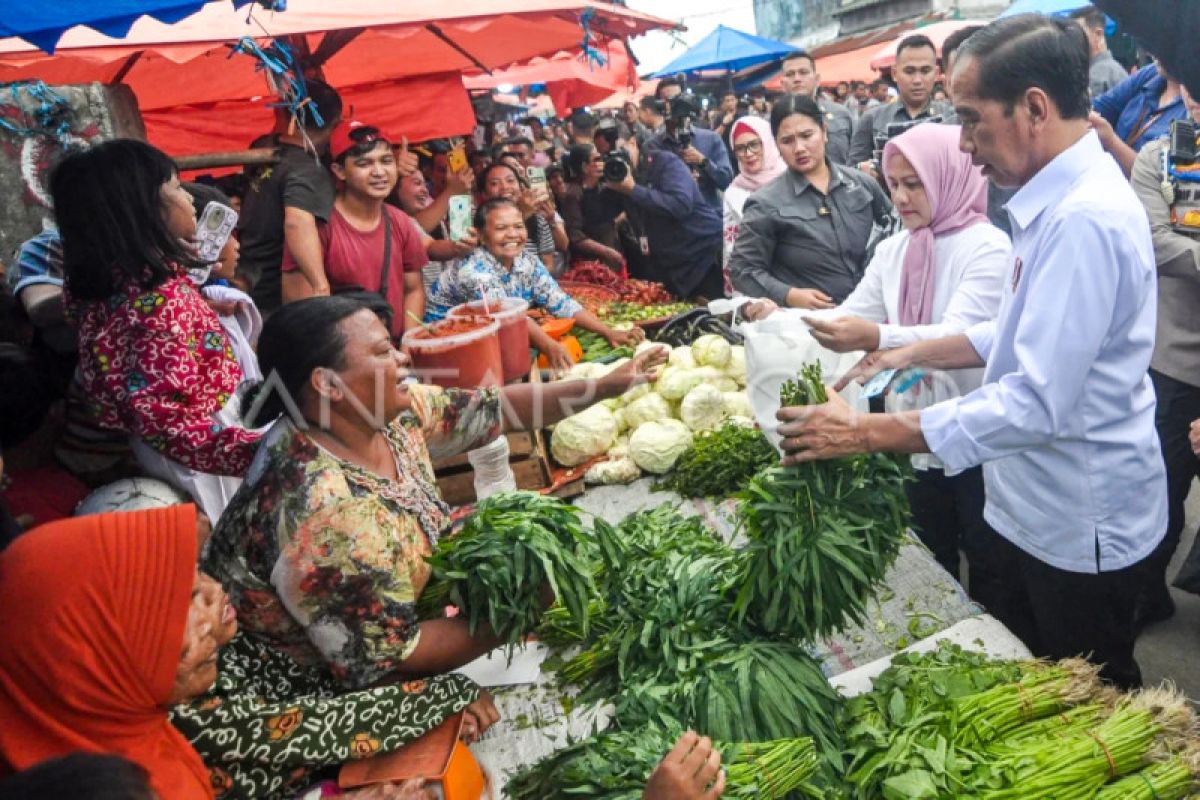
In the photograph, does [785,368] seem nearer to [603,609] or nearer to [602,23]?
[603,609]

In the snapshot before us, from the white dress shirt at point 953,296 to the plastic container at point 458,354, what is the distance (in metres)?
1.24

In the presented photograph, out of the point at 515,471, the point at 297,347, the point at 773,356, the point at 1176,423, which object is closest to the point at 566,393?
the point at 773,356

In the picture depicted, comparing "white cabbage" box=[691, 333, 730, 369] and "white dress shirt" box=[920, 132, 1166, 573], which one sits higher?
"white dress shirt" box=[920, 132, 1166, 573]

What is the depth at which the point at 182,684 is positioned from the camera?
162cm

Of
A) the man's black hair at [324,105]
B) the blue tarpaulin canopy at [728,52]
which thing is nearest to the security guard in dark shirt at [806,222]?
the man's black hair at [324,105]

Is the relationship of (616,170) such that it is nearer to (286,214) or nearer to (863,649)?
(286,214)

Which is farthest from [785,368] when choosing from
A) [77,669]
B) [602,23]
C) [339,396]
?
[602,23]

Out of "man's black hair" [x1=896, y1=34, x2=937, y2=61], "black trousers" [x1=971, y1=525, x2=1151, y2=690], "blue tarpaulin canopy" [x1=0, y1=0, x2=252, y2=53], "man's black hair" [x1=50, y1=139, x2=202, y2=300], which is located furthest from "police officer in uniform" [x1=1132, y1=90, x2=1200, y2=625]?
"man's black hair" [x1=50, y1=139, x2=202, y2=300]

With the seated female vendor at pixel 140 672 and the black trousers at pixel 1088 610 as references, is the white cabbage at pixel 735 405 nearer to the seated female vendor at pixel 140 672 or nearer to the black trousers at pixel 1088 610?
the black trousers at pixel 1088 610

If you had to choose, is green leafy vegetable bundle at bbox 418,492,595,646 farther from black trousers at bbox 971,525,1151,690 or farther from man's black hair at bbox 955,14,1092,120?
man's black hair at bbox 955,14,1092,120

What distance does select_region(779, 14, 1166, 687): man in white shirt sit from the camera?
1.81 m

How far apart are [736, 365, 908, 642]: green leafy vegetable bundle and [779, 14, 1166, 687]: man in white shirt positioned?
9cm

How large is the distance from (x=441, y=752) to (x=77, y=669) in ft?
2.58

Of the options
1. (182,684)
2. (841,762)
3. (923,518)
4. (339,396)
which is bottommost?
(923,518)
